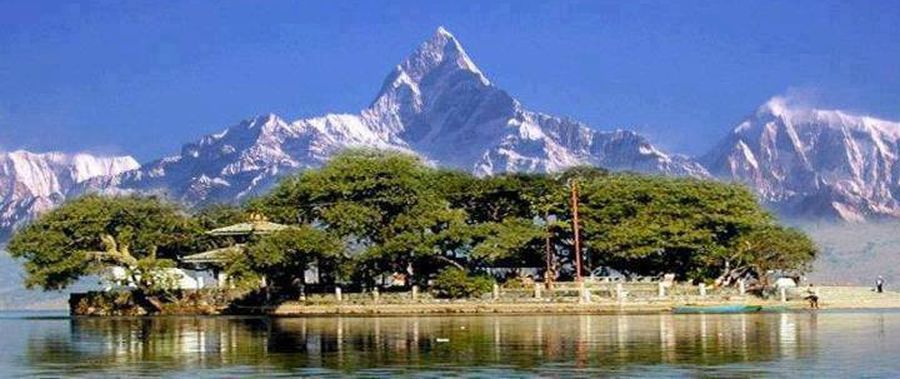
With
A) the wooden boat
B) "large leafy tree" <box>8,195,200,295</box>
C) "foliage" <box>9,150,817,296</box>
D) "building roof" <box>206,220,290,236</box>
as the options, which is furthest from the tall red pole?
"large leafy tree" <box>8,195,200,295</box>

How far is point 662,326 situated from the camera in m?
58.1

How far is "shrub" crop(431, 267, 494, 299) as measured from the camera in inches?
3349

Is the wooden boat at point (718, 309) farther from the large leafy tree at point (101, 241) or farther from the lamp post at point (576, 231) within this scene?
the large leafy tree at point (101, 241)

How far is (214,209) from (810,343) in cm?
7490

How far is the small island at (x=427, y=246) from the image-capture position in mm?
86750

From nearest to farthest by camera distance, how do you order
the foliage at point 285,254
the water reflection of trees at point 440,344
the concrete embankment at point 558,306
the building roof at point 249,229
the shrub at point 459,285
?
the water reflection of trees at point 440,344, the concrete embankment at point 558,306, the shrub at point 459,285, the foliage at point 285,254, the building roof at point 249,229

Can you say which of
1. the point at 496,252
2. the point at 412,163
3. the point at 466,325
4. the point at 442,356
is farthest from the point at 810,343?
the point at 412,163

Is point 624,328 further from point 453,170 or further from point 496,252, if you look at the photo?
point 453,170

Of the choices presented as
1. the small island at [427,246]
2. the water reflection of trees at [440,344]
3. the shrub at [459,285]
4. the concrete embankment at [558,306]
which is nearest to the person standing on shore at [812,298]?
the concrete embankment at [558,306]

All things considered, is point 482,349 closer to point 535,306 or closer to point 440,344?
point 440,344

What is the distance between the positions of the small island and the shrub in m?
0.10

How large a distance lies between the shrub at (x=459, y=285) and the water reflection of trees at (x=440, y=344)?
16.5m

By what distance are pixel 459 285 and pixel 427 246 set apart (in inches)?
168

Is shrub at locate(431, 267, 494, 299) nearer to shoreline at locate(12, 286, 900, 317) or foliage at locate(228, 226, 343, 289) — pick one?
shoreline at locate(12, 286, 900, 317)
